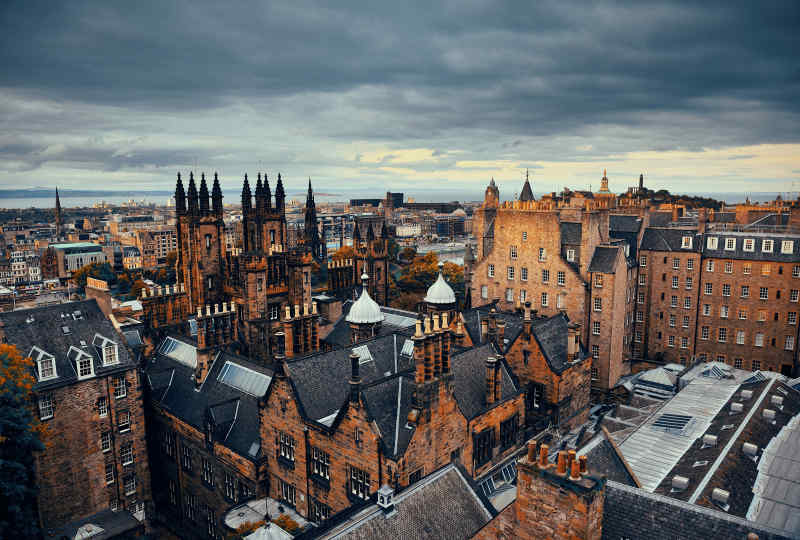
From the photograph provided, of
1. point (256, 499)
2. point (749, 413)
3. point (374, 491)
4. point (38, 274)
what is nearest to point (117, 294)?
point (38, 274)

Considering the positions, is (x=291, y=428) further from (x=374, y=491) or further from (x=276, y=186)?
(x=276, y=186)

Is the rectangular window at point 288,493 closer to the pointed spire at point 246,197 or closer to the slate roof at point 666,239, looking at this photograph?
the pointed spire at point 246,197

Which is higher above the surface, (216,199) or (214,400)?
(216,199)

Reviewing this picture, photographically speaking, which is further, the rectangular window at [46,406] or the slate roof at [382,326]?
the slate roof at [382,326]

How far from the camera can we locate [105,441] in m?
41.9

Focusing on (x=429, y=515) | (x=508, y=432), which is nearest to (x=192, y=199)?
(x=508, y=432)

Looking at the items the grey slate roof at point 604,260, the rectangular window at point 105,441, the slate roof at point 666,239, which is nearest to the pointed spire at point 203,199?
the rectangular window at point 105,441

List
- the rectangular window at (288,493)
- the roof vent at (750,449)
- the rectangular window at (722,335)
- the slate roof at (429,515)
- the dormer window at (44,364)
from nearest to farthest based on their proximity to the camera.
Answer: the slate roof at (429,515)
the roof vent at (750,449)
the rectangular window at (288,493)
the dormer window at (44,364)
the rectangular window at (722,335)

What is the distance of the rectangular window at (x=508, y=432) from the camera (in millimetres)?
38156

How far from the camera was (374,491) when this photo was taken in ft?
97.3

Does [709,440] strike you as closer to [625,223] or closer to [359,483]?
[359,483]

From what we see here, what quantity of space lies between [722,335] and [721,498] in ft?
160

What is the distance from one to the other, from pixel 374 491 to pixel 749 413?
1060 inches

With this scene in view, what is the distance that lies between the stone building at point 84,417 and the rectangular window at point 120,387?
3.1 inches
